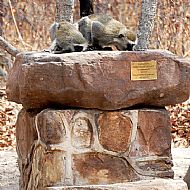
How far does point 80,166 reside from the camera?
3787 mm

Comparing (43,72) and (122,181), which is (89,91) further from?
(122,181)

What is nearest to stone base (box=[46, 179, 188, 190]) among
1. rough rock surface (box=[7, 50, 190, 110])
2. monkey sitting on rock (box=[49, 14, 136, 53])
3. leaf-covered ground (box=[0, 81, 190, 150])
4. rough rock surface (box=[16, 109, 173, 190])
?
rough rock surface (box=[16, 109, 173, 190])

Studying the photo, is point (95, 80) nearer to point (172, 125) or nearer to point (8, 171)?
point (8, 171)

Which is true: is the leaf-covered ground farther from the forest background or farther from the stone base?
the stone base

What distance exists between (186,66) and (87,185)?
928 millimetres

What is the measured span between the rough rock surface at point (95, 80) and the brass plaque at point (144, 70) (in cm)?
2

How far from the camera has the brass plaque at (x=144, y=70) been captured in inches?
148

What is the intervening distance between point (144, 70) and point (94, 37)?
17.9 inches

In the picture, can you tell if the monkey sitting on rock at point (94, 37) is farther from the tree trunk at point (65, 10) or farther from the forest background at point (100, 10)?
the forest background at point (100, 10)

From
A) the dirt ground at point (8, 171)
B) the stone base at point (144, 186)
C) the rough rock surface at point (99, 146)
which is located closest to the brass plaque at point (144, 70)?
the rough rock surface at point (99, 146)

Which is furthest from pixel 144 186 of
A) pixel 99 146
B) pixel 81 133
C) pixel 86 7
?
pixel 86 7

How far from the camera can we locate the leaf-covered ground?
7.52m

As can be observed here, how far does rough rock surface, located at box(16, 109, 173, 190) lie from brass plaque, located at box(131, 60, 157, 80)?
0.69ft

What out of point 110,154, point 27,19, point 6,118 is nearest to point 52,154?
point 110,154
